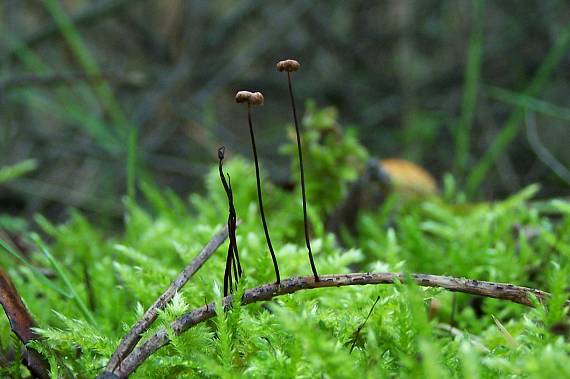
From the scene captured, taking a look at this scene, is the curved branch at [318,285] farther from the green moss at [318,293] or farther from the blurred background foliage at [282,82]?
the blurred background foliage at [282,82]

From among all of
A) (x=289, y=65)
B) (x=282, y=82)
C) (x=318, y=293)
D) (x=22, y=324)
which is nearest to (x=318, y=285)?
(x=318, y=293)

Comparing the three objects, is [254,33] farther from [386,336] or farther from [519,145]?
[386,336]

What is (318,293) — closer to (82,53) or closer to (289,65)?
(289,65)

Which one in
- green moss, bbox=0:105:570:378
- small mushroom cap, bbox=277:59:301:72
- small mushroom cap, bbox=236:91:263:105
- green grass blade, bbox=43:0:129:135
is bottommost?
green moss, bbox=0:105:570:378

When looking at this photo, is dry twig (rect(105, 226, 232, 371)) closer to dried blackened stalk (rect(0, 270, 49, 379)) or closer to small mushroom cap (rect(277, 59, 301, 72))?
dried blackened stalk (rect(0, 270, 49, 379))

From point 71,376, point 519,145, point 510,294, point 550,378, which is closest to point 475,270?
point 510,294

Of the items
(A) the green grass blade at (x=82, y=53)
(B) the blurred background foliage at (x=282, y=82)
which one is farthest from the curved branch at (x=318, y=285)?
(B) the blurred background foliage at (x=282, y=82)

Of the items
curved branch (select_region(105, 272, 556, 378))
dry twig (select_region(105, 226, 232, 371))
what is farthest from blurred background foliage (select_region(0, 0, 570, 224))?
curved branch (select_region(105, 272, 556, 378))
